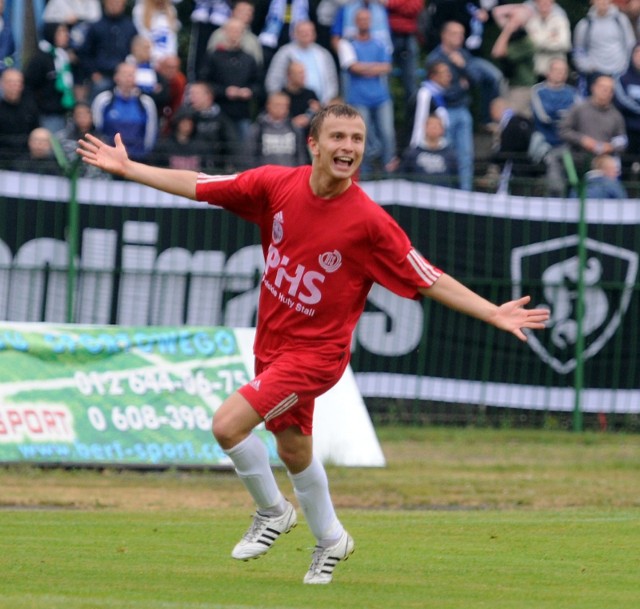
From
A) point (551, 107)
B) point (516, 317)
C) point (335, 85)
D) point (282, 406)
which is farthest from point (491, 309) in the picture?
point (335, 85)

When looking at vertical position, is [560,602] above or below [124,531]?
above

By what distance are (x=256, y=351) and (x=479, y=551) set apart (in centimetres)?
223

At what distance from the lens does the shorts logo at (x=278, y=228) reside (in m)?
7.38

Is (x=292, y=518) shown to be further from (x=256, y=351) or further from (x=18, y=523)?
(x=18, y=523)

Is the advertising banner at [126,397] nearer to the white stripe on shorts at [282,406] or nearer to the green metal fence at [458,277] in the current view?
the green metal fence at [458,277]

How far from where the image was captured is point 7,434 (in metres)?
13.2

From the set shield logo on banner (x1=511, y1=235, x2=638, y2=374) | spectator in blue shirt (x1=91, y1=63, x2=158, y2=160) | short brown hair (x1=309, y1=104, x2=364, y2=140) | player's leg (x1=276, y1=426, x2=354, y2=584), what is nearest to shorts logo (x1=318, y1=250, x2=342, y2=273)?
short brown hair (x1=309, y1=104, x2=364, y2=140)

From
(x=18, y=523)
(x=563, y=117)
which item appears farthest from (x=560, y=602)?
(x=563, y=117)

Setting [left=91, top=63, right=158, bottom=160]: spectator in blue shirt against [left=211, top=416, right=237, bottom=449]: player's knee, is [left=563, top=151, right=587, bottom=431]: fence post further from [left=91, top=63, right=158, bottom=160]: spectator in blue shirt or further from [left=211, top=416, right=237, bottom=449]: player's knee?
[left=211, top=416, right=237, bottom=449]: player's knee

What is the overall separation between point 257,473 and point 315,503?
0.35 m

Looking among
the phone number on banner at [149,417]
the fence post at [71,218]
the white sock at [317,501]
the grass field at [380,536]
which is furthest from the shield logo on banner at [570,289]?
the white sock at [317,501]

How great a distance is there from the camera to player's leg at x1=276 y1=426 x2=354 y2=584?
7543 mm

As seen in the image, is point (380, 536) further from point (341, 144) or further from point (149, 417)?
point (149, 417)

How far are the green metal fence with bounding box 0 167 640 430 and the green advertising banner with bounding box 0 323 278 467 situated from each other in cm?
264
